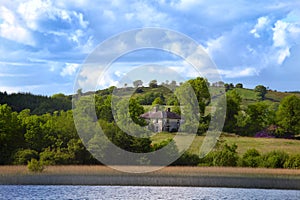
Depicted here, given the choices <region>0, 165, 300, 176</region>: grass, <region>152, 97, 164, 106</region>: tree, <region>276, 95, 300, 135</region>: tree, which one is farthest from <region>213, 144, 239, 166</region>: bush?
<region>152, 97, 164, 106</region>: tree

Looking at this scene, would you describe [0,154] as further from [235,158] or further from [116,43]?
[235,158]

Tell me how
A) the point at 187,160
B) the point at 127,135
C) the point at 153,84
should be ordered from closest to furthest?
the point at 127,135 < the point at 187,160 < the point at 153,84

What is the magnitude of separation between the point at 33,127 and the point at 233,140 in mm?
24428

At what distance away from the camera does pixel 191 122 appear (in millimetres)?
56406

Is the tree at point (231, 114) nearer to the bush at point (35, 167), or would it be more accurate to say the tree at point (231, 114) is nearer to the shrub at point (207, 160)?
the shrub at point (207, 160)

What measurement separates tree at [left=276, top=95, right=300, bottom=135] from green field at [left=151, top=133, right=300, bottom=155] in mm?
5276

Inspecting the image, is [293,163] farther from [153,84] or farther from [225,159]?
[153,84]

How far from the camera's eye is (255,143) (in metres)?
Answer: 57.7

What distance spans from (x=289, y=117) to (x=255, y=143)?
12054 mm

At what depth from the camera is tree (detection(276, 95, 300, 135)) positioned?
67125 mm

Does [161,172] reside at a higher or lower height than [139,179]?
higher

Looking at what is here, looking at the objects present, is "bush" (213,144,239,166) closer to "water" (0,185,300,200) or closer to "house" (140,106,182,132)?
"water" (0,185,300,200)

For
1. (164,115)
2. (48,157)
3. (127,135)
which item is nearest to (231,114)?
(164,115)

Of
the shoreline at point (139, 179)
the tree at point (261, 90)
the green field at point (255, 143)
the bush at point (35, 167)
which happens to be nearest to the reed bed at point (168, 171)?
the shoreline at point (139, 179)
